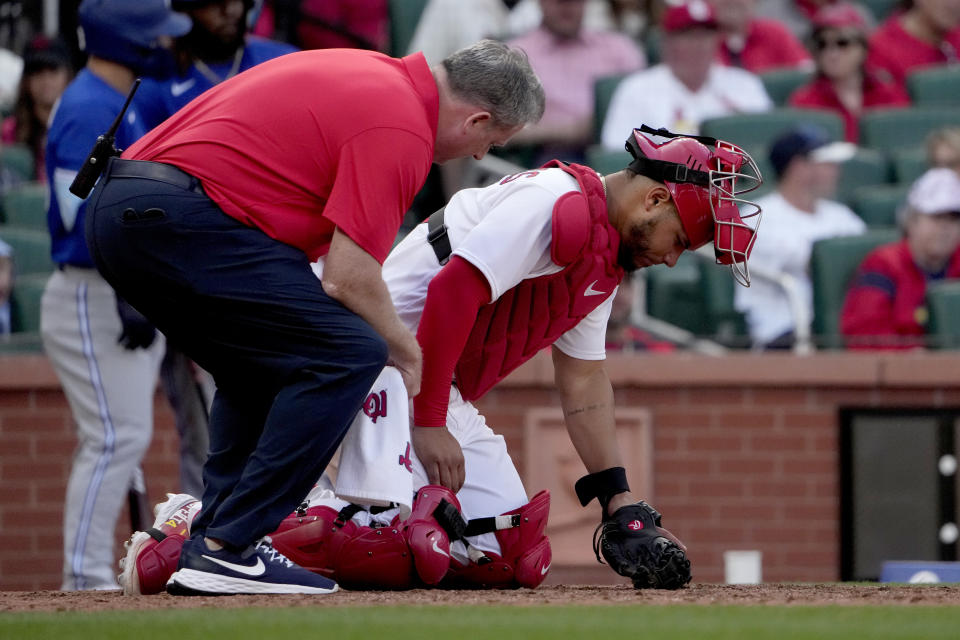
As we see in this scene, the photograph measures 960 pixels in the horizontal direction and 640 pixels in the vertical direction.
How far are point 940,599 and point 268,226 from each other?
74.1 inches

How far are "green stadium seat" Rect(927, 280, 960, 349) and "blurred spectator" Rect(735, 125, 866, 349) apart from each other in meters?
0.62

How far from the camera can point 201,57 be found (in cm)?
577

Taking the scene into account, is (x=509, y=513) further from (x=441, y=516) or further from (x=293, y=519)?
(x=293, y=519)

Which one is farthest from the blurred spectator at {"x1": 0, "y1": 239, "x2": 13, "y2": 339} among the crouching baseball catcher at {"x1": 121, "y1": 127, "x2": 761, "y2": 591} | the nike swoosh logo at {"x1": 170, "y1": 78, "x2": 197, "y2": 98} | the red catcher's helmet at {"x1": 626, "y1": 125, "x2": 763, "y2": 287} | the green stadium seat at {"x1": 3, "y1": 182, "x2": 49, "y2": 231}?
the red catcher's helmet at {"x1": 626, "y1": 125, "x2": 763, "y2": 287}

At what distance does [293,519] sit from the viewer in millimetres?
4227

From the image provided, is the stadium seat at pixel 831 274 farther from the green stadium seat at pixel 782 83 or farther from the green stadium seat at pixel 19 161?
the green stadium seat at pixel 19 161

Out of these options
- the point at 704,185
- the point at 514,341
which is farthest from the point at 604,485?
the point at 704,185

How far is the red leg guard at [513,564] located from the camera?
4375 mm

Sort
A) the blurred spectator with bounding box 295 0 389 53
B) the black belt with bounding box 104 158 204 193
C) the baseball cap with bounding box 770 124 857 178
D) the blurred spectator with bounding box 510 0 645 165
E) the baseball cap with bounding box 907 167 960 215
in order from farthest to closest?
1. the blurred spectator with bounding box 510 0 645 165
2. the blurred spectator with bounding box 295 0 389 53
3. the baseball cap with bounding box 770 124 857 178
4. the baseball cap with bounding box 907 167 960 215
5. the black belt with bounding box 104 158 204 193

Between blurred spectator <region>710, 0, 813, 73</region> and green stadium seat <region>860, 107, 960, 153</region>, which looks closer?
green stadium seat <region>860, 107, 960, 153</region>

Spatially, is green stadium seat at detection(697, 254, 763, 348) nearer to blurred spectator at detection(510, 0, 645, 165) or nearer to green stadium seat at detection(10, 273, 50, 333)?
blurred spectator at detection(510, 0, 645, 165)

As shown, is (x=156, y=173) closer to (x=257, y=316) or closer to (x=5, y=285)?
(x=257, y=316)

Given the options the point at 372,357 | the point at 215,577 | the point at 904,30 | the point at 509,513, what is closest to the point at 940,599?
the point at 509,513

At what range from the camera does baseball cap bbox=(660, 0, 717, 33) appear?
8.63 m
